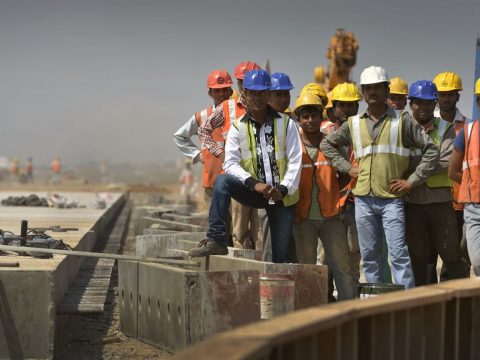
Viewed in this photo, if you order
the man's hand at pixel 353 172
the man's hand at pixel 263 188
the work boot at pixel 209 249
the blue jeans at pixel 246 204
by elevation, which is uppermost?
the man's hand at pixel 353 172

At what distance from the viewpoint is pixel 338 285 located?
9.96 m

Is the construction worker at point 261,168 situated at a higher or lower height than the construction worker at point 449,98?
lower

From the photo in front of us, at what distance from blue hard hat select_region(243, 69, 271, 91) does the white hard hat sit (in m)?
0.81

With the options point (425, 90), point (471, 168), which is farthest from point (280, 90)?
point (471, 168)

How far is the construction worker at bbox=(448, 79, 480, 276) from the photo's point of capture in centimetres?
868

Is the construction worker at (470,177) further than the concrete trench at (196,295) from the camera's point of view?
Yes

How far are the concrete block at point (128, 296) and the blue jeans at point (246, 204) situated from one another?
809 millimetres

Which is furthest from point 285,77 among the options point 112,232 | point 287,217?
point 112,232

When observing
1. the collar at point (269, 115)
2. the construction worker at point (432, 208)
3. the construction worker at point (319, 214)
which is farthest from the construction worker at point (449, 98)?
the collar at point (269, 115)

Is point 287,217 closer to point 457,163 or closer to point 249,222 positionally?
point 457,163

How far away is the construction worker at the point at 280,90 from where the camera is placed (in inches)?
418

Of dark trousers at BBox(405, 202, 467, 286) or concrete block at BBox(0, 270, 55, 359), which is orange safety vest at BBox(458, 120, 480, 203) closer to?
dark trousers at BBox(405, 202, 467, 286)

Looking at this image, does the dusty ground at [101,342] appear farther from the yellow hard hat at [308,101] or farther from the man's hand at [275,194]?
the yellow hard hat at [308,101]

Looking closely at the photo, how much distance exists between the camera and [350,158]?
10.5m
